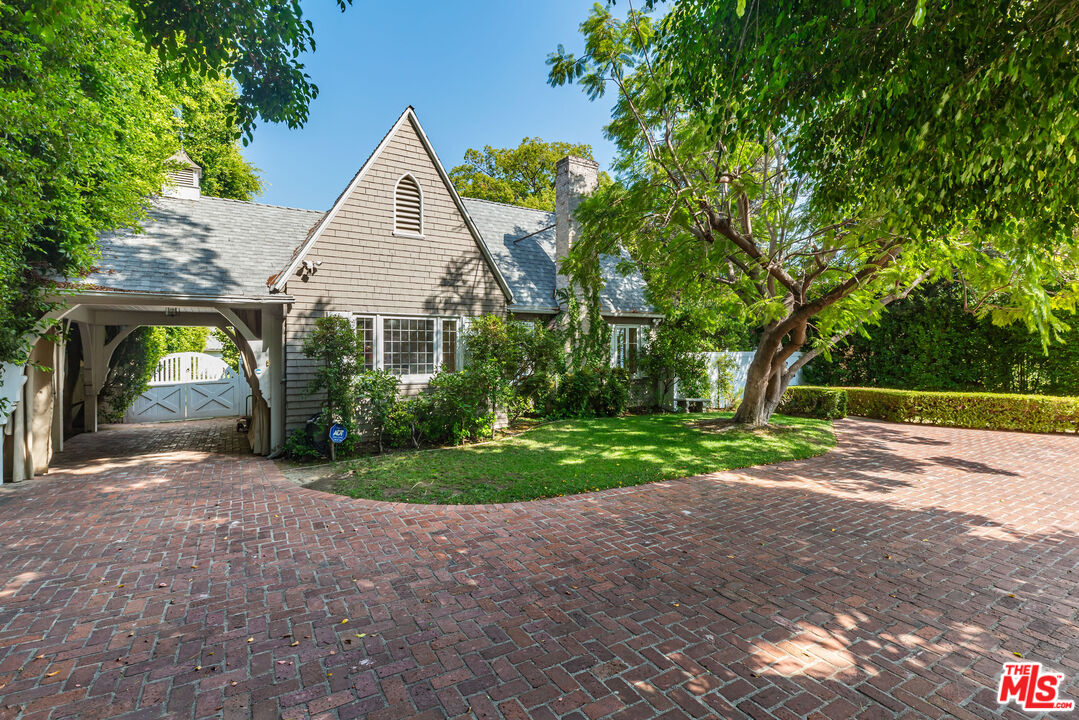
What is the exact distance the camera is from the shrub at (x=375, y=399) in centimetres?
957

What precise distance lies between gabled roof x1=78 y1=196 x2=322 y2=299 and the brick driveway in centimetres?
367

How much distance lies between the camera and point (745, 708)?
281 centimetres

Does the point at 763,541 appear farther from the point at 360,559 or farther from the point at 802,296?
the point at 802,296

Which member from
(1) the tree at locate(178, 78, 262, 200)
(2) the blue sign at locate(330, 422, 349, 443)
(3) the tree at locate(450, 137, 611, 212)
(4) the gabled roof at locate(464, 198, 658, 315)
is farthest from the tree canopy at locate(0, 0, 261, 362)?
(3) the tree at locate(450, 137, 611, 212)

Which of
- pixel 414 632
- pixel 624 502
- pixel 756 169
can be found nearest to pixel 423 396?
pixel 624 502

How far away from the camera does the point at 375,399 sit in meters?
9.61

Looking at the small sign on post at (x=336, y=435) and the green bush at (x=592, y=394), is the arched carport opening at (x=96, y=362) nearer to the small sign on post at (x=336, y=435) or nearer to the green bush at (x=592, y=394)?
the small sign on post at (x=336, y=435)

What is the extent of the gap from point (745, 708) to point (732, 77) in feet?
17.2

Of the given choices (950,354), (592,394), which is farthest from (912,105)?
(950,354)

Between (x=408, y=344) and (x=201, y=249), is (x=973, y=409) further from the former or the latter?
(x=201, y=249)

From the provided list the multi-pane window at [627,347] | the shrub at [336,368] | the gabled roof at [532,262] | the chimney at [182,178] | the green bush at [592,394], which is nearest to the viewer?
the shrub at [336,368]

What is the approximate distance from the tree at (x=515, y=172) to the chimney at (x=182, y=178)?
59.5ft

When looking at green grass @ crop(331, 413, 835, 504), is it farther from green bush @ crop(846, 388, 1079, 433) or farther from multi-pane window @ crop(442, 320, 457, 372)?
green bush @ crop(846, 388, 1079, 433)

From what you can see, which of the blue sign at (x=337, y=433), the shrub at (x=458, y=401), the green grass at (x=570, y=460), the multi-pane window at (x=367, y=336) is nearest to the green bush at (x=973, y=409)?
the green grass at (x=570, y=460)
